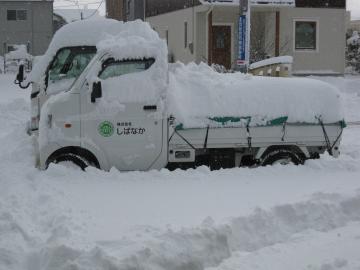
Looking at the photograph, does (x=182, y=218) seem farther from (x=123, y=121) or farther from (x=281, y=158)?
(x=281, y=158)

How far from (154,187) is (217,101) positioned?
1.97 metres

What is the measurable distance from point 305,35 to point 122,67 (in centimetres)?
2021

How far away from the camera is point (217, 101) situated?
9.66 metres

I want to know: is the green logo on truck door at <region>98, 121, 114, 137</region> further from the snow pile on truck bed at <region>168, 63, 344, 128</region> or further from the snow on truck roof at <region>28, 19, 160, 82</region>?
the snow on truck roof at <region>28, 19, 160, 82</region>

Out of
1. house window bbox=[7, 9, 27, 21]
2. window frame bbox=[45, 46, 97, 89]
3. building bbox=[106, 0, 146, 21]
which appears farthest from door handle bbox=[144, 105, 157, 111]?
house window bbox=[7, 9, 27, 21]

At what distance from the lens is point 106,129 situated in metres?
9.30

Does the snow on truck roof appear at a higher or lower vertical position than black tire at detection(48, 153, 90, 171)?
higher

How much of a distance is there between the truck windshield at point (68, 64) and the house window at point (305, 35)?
17379 mm

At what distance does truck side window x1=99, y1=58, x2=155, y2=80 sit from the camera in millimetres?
9461

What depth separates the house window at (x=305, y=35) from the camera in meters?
28.3

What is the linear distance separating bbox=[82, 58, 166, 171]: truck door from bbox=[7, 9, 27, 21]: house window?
152 ft

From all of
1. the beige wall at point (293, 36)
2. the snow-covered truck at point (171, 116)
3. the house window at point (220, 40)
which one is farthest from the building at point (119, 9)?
the snow-covered truck at point (171, 116)

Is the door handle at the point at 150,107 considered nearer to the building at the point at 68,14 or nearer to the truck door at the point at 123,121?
the truck door at the point at 123,121

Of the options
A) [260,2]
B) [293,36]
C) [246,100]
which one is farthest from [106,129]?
[293,36]
